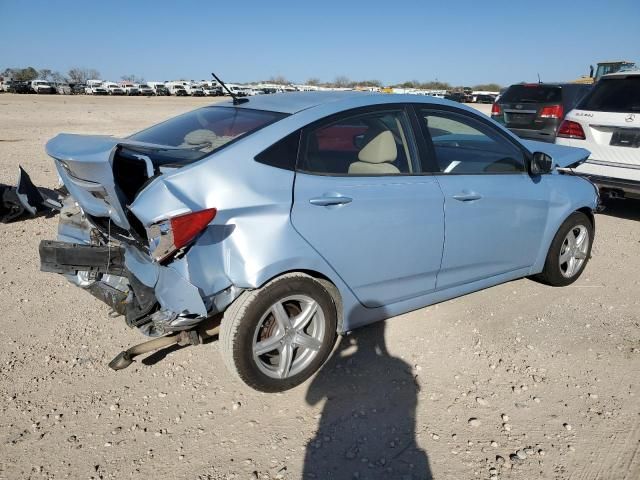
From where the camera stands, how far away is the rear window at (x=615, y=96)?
590 cm

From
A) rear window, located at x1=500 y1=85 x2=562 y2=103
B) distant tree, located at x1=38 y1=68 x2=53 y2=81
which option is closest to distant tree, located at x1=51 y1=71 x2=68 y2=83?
distant tree, located at x1=38 y1=68 x2=53 y2=81

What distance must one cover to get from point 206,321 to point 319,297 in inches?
26.3

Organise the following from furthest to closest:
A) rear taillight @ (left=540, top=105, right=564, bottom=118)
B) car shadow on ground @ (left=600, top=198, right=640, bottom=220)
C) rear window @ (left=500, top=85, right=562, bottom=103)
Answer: rear window @ (left=500, top=85, right=562, bottom=103) < rear taillight @ (left=540, top=105, right=564, bottom=118) < car shadow on ground @ (left=600, top=198, right=640, bottom=220)

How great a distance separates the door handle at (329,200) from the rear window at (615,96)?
15.5 ft

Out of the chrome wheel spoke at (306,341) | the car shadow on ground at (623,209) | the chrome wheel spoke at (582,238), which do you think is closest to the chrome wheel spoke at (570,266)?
the chrome wheel spoke at (582,238)

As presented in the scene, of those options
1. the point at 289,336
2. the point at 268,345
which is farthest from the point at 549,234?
the point at 268,345

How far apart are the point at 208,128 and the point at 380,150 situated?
1165 millimetres

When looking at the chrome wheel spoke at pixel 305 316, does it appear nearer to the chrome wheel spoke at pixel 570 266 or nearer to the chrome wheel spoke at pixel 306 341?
the chrome wheel spoke at pixel 306 341

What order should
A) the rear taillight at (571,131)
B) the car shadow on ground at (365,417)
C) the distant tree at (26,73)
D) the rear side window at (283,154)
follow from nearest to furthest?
the car shadow on ground at (365,417)
the rear side window at (283,154)
the rear taillight at (571,131)
the distant tree at (26,73)

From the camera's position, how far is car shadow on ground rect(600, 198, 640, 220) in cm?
712

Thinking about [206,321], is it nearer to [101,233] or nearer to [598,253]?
[101,233]

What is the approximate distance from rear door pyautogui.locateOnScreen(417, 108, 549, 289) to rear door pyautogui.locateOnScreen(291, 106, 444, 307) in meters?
0.16

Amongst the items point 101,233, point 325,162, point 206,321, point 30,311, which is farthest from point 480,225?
point 30,311

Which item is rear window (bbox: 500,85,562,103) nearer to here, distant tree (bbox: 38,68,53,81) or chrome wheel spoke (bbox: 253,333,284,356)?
chrome wheel spoke (bbox: 253,333,284,356)
